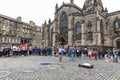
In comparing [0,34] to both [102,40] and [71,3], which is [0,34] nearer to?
[71,3]

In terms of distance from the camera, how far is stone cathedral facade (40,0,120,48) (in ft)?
109

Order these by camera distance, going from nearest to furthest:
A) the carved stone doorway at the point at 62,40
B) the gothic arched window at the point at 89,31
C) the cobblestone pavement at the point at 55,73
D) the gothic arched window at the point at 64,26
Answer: the cobblestone pavement at the point at 55,73 → the gothic arched window at the point at 89,31 → the carved stone doorway at the point at 62,40 → the gothic arched window at the point at 64,26

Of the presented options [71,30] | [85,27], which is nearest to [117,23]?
[85,27]

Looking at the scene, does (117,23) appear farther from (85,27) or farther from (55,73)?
(55,73)

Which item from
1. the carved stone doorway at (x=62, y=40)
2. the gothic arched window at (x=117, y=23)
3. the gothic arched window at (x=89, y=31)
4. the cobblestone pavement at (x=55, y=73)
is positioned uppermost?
the gothic arched window at (x=117, y=23)

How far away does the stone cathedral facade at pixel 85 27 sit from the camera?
109 feet

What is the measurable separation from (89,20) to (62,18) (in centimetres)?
1096

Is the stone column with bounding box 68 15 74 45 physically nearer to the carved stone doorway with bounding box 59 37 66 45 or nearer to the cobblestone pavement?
the carved stone doorway with bounding box 59 37 66 45

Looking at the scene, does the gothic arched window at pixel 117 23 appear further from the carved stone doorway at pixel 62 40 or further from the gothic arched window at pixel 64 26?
the carved stone doorway at pixel 62 40

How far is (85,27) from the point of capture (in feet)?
114

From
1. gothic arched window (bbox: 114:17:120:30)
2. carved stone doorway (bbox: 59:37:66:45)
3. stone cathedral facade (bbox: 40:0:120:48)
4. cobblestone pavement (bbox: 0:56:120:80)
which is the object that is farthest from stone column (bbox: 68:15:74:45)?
cobblestone pavement (bbox: 0:56:120:80)

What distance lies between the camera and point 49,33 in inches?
1834

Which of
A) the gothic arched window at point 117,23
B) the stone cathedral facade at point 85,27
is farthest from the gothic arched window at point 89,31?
the gothic arched window at point 117,23

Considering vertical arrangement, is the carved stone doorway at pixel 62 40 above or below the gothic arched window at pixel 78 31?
below
